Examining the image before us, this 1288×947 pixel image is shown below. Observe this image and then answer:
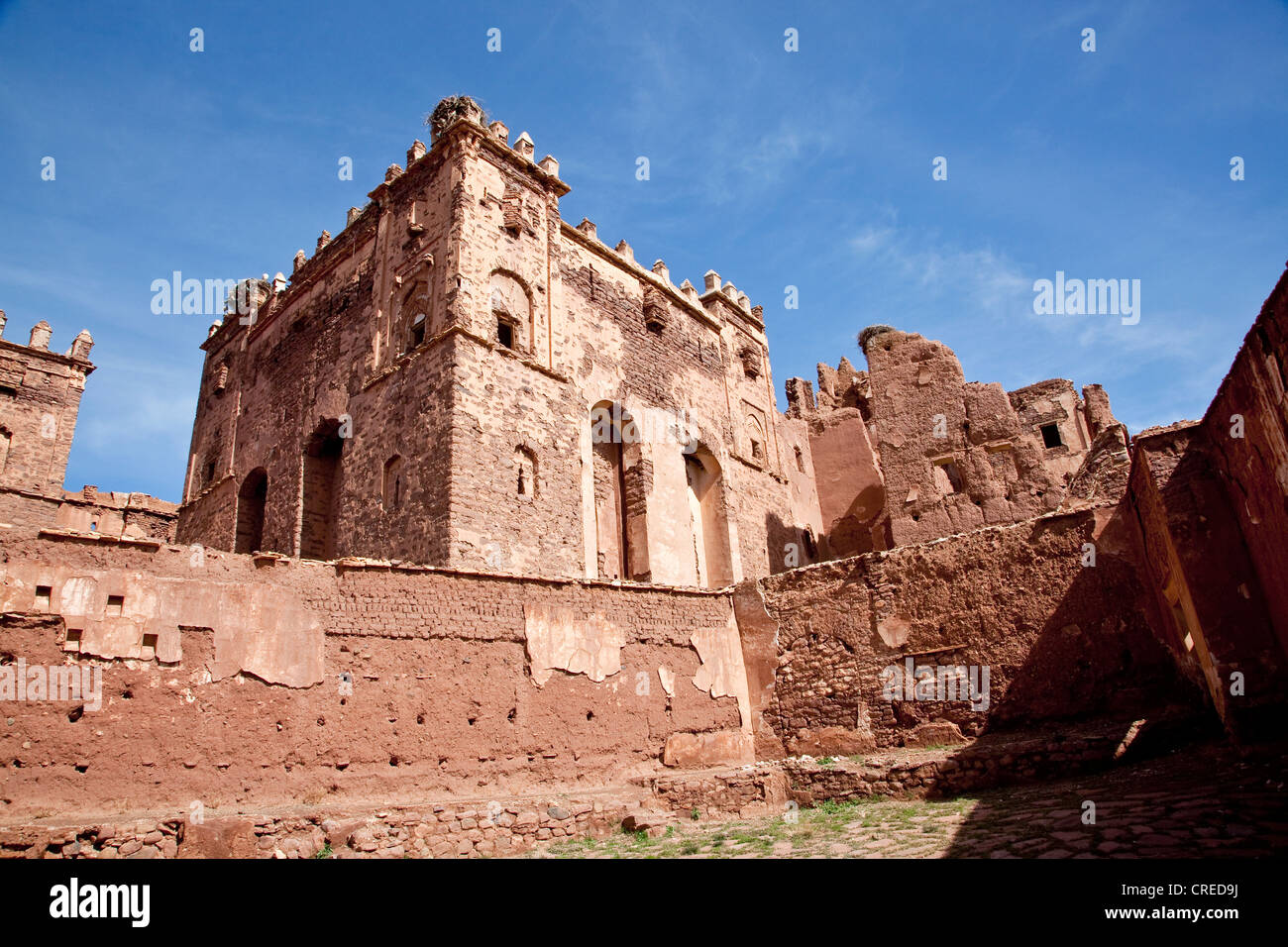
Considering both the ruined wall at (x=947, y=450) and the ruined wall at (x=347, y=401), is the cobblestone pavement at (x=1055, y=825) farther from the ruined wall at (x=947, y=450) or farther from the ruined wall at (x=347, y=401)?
the ruined wall at (x=947, y=450)

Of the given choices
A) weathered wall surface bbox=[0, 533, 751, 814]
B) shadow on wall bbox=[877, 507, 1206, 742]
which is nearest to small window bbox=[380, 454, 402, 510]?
weathered wall surface bbox=[0, 533, 751, 814]

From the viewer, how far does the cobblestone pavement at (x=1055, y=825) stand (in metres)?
5.21

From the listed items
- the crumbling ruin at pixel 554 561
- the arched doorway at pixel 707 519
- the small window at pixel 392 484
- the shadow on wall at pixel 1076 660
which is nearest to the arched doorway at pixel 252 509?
the crumbling ruin at pixel 554 561

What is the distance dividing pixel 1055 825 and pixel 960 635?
14.9 feet

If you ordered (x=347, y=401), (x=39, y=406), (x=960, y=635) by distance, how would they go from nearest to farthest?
(x=960, y=635)
(x=347, y=401)
(x=39, y=406)

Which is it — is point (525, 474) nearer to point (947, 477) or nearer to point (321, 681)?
point (321, 681)

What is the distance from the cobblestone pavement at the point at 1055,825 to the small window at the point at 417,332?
36.1ft

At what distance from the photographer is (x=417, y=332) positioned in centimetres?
1677

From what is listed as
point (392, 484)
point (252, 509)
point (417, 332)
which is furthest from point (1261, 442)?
point (252, 509)

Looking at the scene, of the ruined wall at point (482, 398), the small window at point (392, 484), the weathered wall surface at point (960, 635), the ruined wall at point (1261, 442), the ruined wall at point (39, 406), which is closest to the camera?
the ruined wall at point (1261, 442)

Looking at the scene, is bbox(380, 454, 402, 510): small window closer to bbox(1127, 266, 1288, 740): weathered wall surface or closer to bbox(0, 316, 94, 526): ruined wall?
bbox(1127, 266, 1288, 740): weathered wall surface

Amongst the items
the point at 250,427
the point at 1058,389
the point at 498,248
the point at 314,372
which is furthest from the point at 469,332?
the point at 1058,389

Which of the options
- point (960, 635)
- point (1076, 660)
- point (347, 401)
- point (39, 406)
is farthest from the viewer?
point (39, 406)

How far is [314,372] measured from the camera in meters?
19.2
